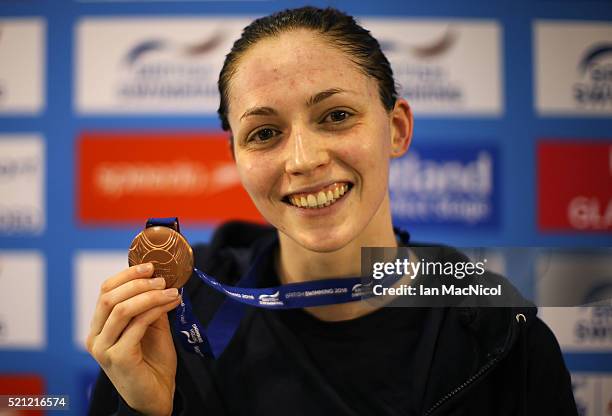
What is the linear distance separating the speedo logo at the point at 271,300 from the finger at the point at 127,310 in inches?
7.8

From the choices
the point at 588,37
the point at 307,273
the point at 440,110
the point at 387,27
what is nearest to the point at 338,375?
the point at 307,273

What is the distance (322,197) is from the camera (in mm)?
970

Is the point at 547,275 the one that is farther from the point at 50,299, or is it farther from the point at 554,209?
the point at 50,299

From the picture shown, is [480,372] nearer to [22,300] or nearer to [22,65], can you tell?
[22,300]

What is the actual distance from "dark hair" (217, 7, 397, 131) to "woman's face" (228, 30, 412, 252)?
2 cm

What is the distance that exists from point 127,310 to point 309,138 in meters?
0.49

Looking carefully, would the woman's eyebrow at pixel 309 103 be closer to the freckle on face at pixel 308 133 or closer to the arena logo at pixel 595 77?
the freckle on face at pixel 308 133

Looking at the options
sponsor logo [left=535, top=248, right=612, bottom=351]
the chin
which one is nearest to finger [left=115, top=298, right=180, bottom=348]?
the chin

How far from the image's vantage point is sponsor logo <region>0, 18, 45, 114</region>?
1.91 meters

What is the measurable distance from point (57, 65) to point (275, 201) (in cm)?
150

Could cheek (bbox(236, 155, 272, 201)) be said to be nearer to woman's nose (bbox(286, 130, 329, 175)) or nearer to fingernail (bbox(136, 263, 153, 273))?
woman's nose (bbox(286, 130, 329, 175))

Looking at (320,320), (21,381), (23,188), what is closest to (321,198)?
(320,320)

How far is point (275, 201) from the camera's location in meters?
1.01

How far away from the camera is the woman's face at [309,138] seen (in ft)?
3.08
